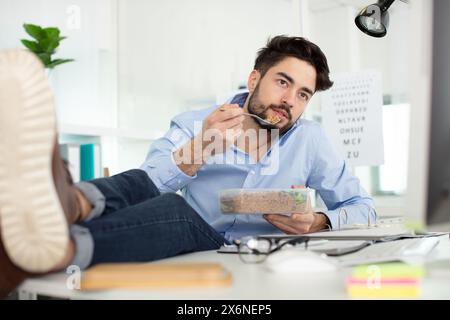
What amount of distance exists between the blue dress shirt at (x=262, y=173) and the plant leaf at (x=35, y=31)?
23.4 inches

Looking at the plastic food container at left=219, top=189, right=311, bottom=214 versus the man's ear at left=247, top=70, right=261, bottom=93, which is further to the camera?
the man's ear at left=247, top=70, right=261, bottom=93

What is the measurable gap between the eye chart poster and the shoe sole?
1783 mm

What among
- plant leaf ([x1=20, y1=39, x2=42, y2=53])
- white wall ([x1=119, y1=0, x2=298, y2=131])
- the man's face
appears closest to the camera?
the man's face

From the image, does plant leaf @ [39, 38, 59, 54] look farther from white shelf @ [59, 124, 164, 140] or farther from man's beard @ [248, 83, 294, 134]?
man's beard @ [248, 83, 294, 134]

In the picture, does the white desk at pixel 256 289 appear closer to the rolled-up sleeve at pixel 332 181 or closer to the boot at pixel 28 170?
the boot at pixel 28 170

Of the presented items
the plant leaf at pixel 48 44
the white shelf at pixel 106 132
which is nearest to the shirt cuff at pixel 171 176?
the white shelf at pixel 106 132

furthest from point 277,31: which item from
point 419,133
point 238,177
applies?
point 419,133

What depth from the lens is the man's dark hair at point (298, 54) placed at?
5.82 feet

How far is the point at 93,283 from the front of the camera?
0.54 metres

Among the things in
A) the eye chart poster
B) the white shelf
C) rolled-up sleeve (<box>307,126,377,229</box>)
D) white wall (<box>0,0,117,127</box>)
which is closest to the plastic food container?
rolled-up sleeve (<box>307,126,377,229</box>)

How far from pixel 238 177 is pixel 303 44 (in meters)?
0.55

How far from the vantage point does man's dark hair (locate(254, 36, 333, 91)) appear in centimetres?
177

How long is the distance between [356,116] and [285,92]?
61 centimetres
